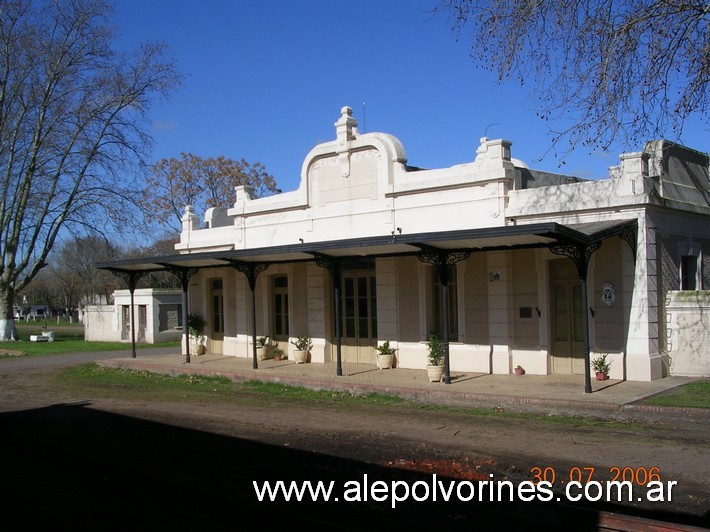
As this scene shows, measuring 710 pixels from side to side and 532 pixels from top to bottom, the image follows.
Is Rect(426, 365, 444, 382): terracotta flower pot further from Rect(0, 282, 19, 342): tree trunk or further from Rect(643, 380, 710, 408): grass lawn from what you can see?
Rect(0, 282, 19, 342): tree trunk

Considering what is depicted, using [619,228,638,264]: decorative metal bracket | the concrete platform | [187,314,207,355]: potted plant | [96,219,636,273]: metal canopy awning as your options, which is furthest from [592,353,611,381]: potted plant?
[187,314,207,355]: potted plant

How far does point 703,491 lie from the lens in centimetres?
696

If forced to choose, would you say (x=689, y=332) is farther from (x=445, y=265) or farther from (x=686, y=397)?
(x=445, y=265)

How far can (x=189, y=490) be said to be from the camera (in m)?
7.15

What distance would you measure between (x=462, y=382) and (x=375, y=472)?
6.78 m

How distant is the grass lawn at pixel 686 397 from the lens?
11.1 meters

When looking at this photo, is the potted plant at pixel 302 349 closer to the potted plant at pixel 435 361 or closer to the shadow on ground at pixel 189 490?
the potted plant at pixel 435 361

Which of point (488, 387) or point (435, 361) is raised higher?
point (435, 361)

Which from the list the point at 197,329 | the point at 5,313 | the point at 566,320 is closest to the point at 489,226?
the point at 566,320

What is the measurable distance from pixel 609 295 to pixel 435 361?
375 centimetres

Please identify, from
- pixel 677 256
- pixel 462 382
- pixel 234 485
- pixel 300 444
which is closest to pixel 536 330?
pixel 462 382

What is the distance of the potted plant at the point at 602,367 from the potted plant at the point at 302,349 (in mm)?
8151

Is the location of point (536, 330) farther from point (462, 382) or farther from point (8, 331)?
point (8, 331)

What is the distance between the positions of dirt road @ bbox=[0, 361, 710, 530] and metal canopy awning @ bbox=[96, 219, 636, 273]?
3.23 m
